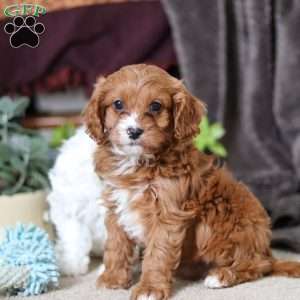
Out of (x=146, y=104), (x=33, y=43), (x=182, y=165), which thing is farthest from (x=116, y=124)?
(x=33, y=43)

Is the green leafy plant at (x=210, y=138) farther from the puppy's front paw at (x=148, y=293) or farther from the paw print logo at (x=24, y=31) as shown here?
the puppy's front paw at (x=148, y=293)

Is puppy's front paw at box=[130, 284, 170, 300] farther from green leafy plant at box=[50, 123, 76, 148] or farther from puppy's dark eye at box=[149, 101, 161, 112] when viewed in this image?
green leafy plant at box=[50, 123, 76, 148]

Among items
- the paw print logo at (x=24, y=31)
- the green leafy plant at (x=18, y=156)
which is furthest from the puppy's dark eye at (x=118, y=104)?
the green leafy plant at (x=18, y=156)

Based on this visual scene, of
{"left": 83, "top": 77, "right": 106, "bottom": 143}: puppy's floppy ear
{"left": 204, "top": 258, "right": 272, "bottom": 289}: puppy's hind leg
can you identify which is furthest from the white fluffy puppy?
{"left": 204, "top": 258, "right": 272, "bottom": 289}: puppy's hind leg

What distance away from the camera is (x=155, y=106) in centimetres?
234

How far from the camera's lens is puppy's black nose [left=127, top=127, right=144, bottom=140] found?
226cm

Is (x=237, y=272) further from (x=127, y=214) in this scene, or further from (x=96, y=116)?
(x=96, y=116)

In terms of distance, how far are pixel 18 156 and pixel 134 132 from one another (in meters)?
1.00

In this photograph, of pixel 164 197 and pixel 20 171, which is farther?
pixel 20 171

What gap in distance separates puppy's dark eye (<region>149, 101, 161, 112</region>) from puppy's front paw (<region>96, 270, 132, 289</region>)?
636mm

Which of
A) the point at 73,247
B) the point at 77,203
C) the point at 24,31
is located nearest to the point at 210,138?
the point at 77,203

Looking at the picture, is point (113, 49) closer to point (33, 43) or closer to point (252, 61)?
point (252, 61)

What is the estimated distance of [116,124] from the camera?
2.34 meters

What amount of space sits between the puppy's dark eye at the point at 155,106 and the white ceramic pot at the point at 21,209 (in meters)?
0.94
